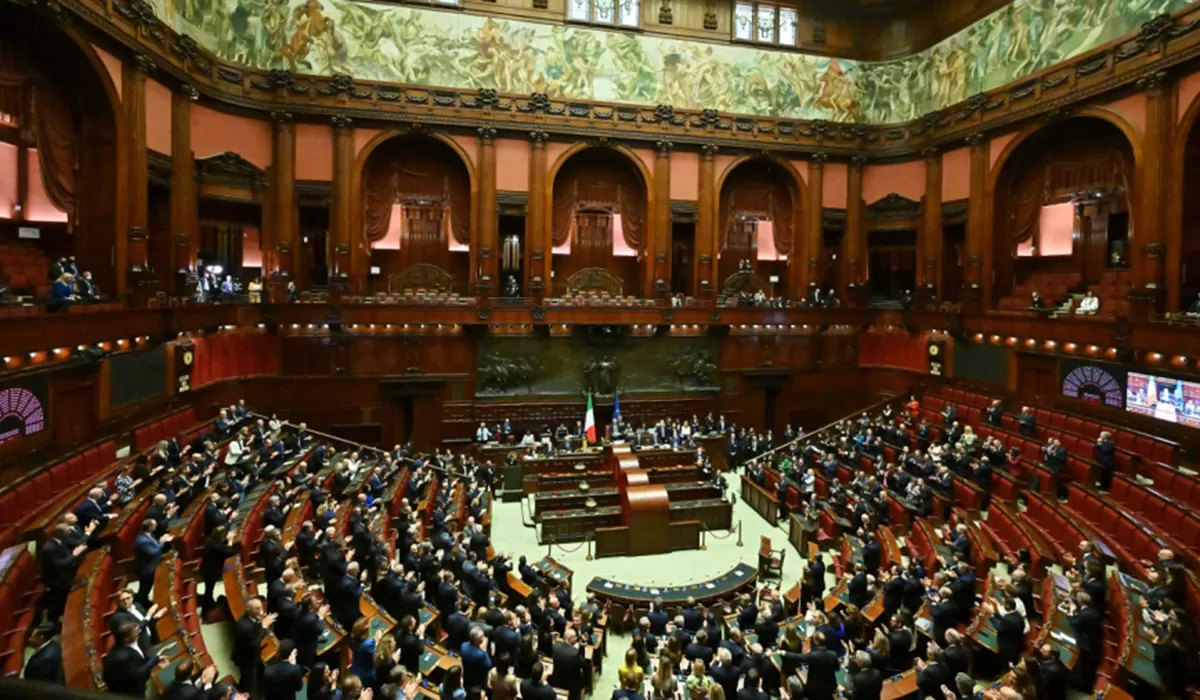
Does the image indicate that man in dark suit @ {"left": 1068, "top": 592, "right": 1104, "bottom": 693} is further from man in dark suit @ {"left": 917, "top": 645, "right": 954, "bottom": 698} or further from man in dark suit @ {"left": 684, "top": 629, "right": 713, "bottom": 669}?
man in dark suit @ {"left": 684, "top": 629, "right": 713, "bottom": 669}

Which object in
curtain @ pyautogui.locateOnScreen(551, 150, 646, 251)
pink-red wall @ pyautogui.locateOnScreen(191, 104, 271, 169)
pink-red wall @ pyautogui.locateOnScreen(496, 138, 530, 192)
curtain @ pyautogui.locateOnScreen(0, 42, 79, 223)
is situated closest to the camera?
curtain @ pyautogui.locateOnScreen(0, 42, 79, 223)

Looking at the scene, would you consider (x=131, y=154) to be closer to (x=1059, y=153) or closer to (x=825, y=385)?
(x=825, y=385)

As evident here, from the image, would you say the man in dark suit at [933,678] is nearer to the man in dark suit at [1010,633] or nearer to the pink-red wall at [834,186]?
the man in dark suit at [1010,633]

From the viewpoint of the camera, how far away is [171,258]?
57.1ft

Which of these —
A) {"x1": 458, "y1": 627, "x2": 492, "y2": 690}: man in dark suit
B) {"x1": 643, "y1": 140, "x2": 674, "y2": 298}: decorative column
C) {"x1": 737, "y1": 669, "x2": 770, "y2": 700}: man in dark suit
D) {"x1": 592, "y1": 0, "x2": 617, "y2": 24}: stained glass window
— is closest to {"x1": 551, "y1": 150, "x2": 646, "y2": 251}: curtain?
{"x1": 643, "y1": 140, "x2": 674, "y2": 298}: decorative column

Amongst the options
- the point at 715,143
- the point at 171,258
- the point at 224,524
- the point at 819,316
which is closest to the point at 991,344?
the point at 819,316

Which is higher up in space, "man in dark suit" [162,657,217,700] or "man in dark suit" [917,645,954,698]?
"man in dark suit" [162,657,217,700]

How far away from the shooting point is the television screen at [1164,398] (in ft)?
45.0

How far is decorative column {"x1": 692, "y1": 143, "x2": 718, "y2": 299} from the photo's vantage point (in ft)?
78.3

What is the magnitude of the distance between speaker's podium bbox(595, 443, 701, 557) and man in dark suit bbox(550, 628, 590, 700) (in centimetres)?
596

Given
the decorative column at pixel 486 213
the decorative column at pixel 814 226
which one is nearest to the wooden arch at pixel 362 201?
the decorative column at pixel 486 213

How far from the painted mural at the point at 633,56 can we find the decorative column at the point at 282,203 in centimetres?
198

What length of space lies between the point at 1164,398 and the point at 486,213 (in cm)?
1875

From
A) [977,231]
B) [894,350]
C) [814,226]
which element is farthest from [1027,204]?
[814,226]
